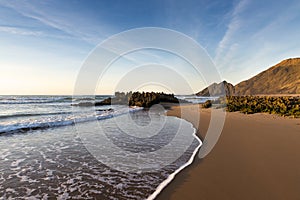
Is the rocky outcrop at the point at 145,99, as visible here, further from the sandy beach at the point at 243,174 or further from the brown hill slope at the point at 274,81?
the brown hill slope at the point at 274,81

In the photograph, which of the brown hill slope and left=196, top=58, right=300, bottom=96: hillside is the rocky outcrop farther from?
the brown hill slope

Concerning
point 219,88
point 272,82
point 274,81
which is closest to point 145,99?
point 219,88

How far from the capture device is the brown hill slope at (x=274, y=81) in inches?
1811

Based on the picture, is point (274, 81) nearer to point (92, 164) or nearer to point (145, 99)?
point (145, 99)

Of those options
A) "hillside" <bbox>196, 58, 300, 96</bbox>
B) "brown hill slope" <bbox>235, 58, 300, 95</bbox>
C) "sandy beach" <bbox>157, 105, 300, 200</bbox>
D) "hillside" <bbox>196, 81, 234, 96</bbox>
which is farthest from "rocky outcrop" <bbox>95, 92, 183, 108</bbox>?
"brown hill slope" <bbox>235, 58, 300, 95</bbox>

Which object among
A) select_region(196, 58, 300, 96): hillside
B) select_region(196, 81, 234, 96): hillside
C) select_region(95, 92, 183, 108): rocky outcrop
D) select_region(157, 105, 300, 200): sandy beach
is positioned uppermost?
select_region(196, 58, 300, 96): hillside

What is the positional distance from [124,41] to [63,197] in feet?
33.5

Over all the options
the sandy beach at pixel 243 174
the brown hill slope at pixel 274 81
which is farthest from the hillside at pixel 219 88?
the sandy beach at pixel 243 174

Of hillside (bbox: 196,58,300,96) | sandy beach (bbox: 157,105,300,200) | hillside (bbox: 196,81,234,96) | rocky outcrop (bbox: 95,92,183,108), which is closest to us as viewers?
sandy beach (bbox: 157,105,300,200)

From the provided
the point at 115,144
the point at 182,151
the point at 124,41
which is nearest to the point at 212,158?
the point at 182,151

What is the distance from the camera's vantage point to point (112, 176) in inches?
163

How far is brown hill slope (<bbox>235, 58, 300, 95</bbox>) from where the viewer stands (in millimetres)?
46006

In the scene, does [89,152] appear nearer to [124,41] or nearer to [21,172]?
[21,172]

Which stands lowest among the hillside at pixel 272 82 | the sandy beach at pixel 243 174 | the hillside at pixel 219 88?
the sandy beach at pixel 243 174
